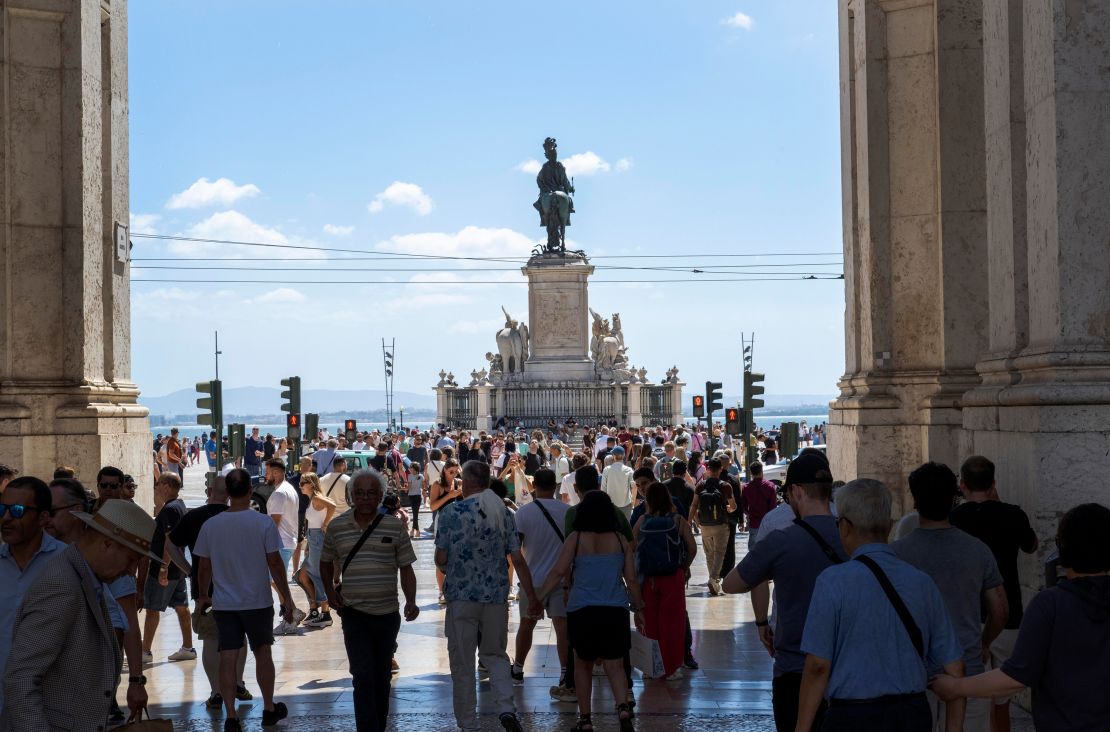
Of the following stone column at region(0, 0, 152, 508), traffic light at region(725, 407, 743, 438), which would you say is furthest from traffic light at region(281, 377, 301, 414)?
stone column at region(0, 0, 152, 508)

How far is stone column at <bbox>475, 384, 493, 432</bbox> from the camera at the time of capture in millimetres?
58938

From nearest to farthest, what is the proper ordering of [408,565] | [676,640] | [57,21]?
[408,565] < [676,640] < [57,21]

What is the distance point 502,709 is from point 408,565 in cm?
111

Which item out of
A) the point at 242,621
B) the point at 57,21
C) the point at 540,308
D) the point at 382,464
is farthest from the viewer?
the point at 540,308

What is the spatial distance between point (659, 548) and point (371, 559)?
314 centimetres

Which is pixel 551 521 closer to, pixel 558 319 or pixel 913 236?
pixel 913 236

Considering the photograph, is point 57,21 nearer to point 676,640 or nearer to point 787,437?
point 676,640

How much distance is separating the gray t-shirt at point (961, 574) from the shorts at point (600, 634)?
324cm

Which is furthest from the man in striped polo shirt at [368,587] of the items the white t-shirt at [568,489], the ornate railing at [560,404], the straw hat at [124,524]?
the ornate railing at [560,404]

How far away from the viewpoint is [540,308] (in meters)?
58.8

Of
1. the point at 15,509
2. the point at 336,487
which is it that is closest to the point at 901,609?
the point at 15,509

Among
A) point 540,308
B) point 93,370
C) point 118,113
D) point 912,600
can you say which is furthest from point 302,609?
point 540,308

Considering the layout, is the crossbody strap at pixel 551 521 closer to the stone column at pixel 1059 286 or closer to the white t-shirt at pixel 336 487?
the stone column at pixel 1059 286

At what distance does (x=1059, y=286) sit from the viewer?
31.6ft
